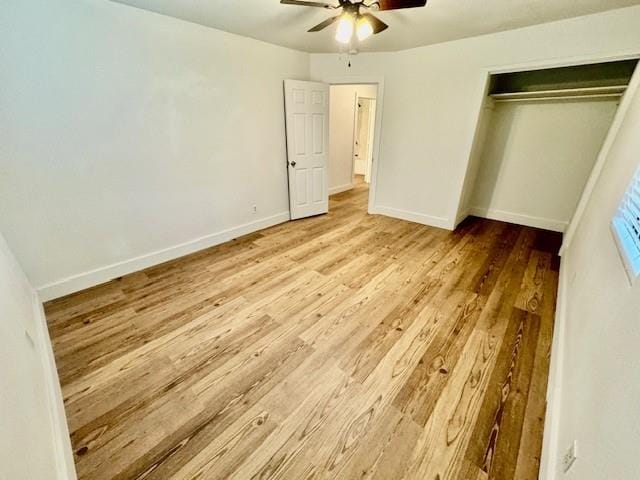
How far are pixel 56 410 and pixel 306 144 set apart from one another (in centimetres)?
375

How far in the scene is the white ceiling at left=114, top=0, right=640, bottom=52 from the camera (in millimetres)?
2260

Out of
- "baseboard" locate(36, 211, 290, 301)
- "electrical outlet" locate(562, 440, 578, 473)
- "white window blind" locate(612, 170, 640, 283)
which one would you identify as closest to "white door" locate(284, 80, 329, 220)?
"baseboard" locate(36, 211, 290, 301)

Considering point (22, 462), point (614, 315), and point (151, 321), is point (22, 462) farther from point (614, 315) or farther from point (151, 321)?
point (614, 315)

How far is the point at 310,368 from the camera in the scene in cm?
175

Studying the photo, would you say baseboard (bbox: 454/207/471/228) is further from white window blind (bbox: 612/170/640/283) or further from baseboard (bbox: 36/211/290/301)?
baseboard (bbox: 36/211/290/301)

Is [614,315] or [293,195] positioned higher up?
[614,315]

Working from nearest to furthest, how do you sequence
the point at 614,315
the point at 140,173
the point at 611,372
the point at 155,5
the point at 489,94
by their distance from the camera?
the point at 611,372, the point at 614,315, the point at 155,5, the point at 140,173, the point at 489,94

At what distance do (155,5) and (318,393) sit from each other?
3387mm

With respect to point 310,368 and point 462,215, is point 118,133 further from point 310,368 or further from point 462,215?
point 462,215

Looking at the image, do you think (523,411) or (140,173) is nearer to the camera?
(523,411)

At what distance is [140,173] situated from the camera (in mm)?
2666

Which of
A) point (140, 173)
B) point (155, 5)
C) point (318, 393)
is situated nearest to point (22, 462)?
point (318, 393)

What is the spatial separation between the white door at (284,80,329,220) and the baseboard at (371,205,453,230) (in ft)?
3.39

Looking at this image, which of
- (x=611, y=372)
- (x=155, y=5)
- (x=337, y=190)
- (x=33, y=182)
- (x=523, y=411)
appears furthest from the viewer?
(x=337, y=190)
